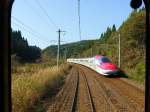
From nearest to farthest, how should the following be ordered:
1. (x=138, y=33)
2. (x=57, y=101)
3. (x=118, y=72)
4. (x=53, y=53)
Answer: (x=57, y=101)
(x=118, y=72)
(x=138, y=33)
(x=53, y=53)

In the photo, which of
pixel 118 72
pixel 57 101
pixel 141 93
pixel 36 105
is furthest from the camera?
pixel 118 72

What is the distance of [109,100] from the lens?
17.6 metres

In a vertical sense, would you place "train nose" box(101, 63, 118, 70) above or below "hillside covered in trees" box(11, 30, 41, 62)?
below

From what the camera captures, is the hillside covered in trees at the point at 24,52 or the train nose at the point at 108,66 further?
the hillside covered in trees at the point at 24,52

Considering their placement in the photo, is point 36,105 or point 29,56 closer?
point 36,105

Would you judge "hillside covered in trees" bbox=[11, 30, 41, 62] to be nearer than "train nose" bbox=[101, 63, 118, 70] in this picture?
No

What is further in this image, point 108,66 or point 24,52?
point 24,52

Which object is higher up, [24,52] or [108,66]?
[24,52]

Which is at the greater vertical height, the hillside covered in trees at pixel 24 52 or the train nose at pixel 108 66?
the hillside covered in trees at pixel 24 52
